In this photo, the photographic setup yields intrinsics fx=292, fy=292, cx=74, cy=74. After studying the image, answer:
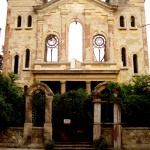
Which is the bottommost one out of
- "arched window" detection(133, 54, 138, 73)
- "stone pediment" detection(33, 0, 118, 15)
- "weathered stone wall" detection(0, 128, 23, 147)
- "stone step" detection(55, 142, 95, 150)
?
"stone step" detection(55, 142, 95, 150)

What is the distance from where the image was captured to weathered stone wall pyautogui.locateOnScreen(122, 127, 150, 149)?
17.5 meters

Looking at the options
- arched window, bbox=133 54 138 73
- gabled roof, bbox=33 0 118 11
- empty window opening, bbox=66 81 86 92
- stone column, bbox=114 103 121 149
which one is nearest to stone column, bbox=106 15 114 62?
gabled roof, bbox=33 0 118 11

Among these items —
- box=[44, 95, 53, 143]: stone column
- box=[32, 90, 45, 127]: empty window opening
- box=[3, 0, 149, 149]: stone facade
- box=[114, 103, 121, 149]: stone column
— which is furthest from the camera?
box=[3, 0, 149, 149]: stone facade

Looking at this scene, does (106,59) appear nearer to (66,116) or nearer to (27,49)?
(27,49)

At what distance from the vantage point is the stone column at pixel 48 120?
17591 millimetres

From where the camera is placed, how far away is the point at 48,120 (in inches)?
706

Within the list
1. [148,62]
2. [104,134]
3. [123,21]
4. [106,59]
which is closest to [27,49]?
[106,59]

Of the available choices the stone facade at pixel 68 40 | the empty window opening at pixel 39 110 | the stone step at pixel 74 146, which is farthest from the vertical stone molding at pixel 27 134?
the stone facade at pixel 68 40

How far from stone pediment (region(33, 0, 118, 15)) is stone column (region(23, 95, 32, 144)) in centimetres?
1480

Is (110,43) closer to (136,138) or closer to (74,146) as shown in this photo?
(136,138)

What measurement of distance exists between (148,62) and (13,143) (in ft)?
55.8

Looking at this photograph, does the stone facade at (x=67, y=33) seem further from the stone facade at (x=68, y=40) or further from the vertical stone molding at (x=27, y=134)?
the vertical stone molding at (x=27, y=134)

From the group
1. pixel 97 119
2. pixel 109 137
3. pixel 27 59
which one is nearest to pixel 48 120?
pixel 97 119

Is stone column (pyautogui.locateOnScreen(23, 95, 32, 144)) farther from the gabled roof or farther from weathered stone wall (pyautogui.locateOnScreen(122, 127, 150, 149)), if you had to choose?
the gabled roof
